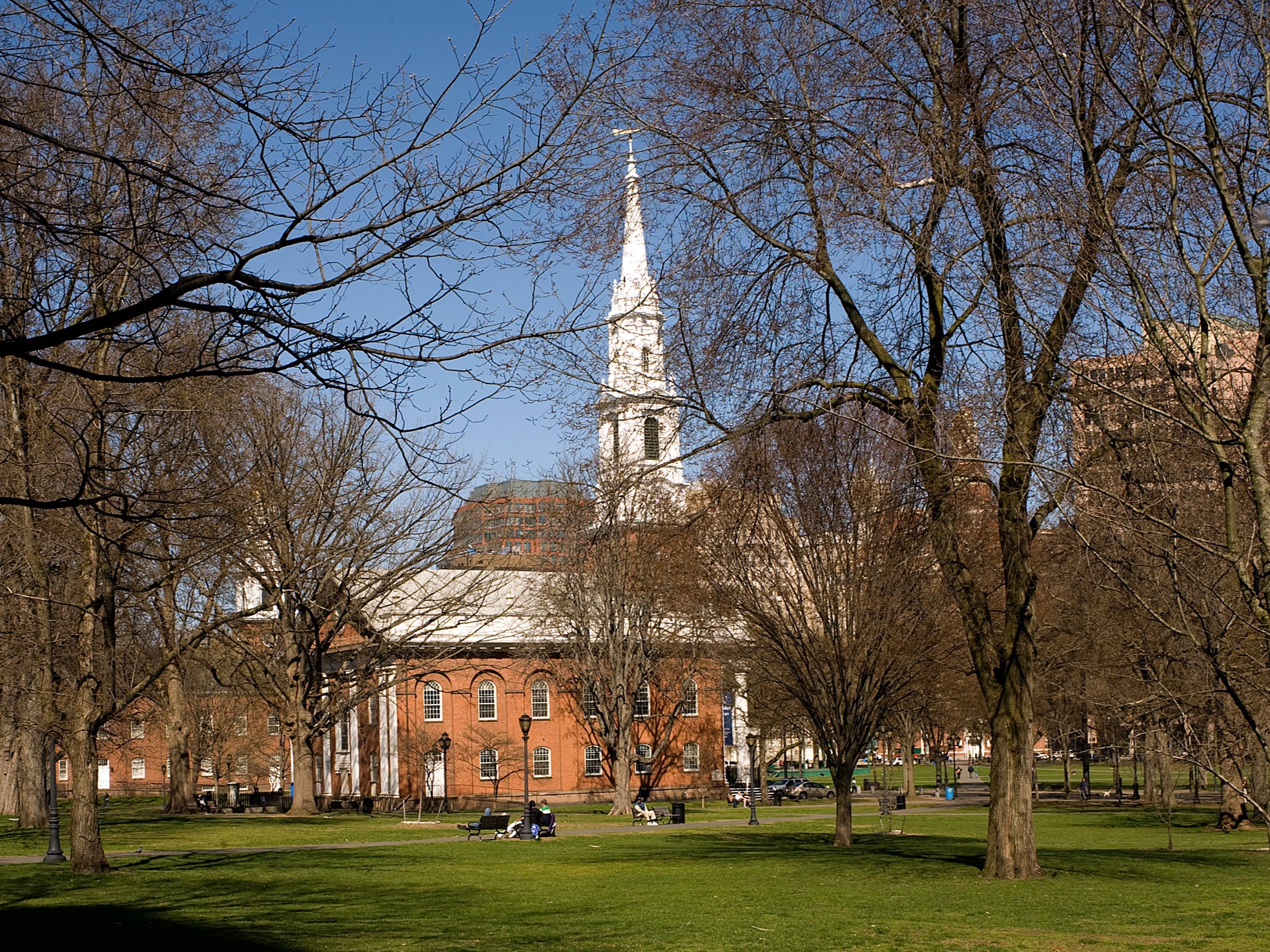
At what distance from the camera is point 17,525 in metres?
20.1

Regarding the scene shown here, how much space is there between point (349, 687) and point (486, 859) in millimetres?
19594

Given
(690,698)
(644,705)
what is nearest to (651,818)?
(690,698)

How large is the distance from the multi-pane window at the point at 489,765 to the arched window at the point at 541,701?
3087mm

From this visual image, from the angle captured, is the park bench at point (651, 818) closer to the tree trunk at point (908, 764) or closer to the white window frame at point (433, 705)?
the tree trunk at point (908, 764)

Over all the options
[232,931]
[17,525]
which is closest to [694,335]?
[232,931]

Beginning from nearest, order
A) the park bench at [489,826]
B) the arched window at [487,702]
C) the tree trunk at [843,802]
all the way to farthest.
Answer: the tree trunk at [843,802] → the park bench at [489,826] → the arched window at [487,702]

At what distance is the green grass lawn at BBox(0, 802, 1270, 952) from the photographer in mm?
13203

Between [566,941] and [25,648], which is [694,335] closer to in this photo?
[566,941]

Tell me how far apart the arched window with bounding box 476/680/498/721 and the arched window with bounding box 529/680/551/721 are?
183cm

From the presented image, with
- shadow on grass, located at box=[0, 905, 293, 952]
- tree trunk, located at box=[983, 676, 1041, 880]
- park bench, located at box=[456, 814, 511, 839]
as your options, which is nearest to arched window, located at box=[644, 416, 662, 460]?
tree trunk, located at box=[983, 676, 1041, 880]

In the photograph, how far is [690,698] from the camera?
5678 centimetres

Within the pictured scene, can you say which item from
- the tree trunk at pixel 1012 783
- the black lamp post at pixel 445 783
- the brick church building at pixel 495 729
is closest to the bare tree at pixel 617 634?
the brick church building at pixel 495 729

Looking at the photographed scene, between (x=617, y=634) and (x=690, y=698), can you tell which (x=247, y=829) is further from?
(x=690, y=698)

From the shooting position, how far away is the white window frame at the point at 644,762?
5969 cm
